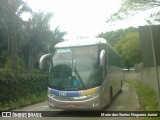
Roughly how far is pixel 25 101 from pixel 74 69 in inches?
197

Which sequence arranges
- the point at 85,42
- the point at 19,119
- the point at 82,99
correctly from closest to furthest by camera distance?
the point at 19,119, the point at 82,99, the point at 85,42

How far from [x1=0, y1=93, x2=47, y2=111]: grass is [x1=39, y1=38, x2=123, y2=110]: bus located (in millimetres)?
3340

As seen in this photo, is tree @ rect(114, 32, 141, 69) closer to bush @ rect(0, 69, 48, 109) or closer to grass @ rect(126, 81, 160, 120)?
grass @ rect(126, 81, 160, 120)

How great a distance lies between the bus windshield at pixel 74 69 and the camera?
1010 centimetres

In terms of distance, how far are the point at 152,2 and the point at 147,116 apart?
280 inches

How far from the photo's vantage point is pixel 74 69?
1023 centimetres

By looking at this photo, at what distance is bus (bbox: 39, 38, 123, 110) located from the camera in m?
9.98

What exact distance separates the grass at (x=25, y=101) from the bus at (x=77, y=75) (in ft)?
11.0

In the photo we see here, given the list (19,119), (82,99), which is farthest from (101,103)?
(19,119)

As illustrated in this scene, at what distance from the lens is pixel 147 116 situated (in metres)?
7.07

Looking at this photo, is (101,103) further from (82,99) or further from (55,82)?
(55,82)

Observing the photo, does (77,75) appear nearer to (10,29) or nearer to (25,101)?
(25,101)

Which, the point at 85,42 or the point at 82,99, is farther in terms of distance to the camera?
the point at 85,42

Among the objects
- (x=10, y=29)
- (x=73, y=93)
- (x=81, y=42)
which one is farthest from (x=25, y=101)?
(x=73, y=93)
